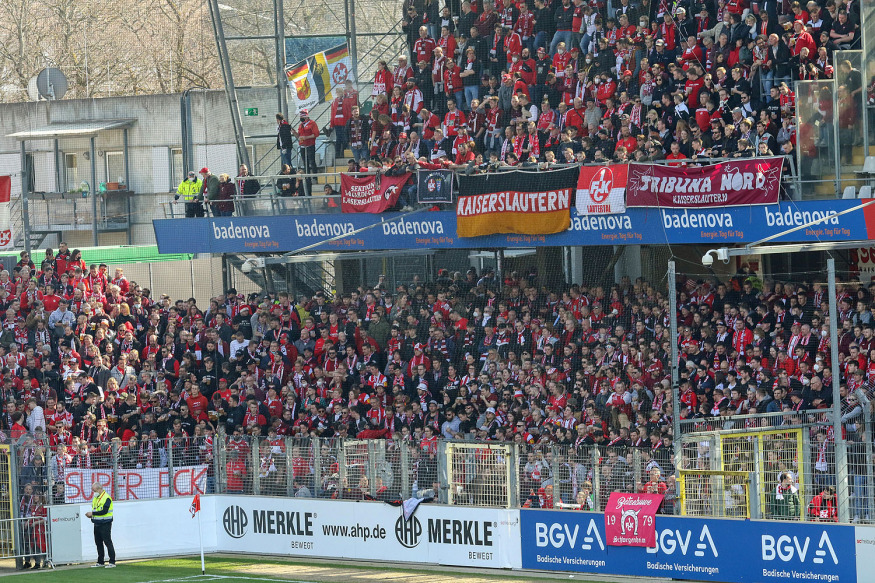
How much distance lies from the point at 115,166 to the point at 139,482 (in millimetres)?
24833

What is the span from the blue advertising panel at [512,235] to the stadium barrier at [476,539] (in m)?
4.83

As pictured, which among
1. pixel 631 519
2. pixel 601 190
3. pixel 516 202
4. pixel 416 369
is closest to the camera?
pixel 631 519

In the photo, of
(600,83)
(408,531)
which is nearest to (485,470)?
(408,531)

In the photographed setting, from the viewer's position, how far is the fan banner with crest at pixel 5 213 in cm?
3008

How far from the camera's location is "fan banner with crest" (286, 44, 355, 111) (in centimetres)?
2802

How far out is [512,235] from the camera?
902 inches

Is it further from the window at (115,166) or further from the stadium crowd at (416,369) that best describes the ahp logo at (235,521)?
the window at (115,166)

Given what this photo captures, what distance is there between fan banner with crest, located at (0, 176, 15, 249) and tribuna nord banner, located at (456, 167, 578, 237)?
12.4 meters

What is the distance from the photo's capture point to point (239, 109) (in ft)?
93.8

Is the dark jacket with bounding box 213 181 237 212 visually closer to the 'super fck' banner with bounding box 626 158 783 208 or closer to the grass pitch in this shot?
the grass pitch

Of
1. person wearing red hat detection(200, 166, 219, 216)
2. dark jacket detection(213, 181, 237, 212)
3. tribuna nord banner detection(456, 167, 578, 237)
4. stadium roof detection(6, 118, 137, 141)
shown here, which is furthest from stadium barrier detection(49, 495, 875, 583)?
stadium roof detection(6, 118, 137, 141)

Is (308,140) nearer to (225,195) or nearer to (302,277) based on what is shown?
(225,195)

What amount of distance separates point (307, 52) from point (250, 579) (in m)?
13.6

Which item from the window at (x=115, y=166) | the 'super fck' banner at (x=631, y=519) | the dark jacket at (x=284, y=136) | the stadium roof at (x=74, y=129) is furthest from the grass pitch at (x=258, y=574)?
the window at (x=115, y=166)
